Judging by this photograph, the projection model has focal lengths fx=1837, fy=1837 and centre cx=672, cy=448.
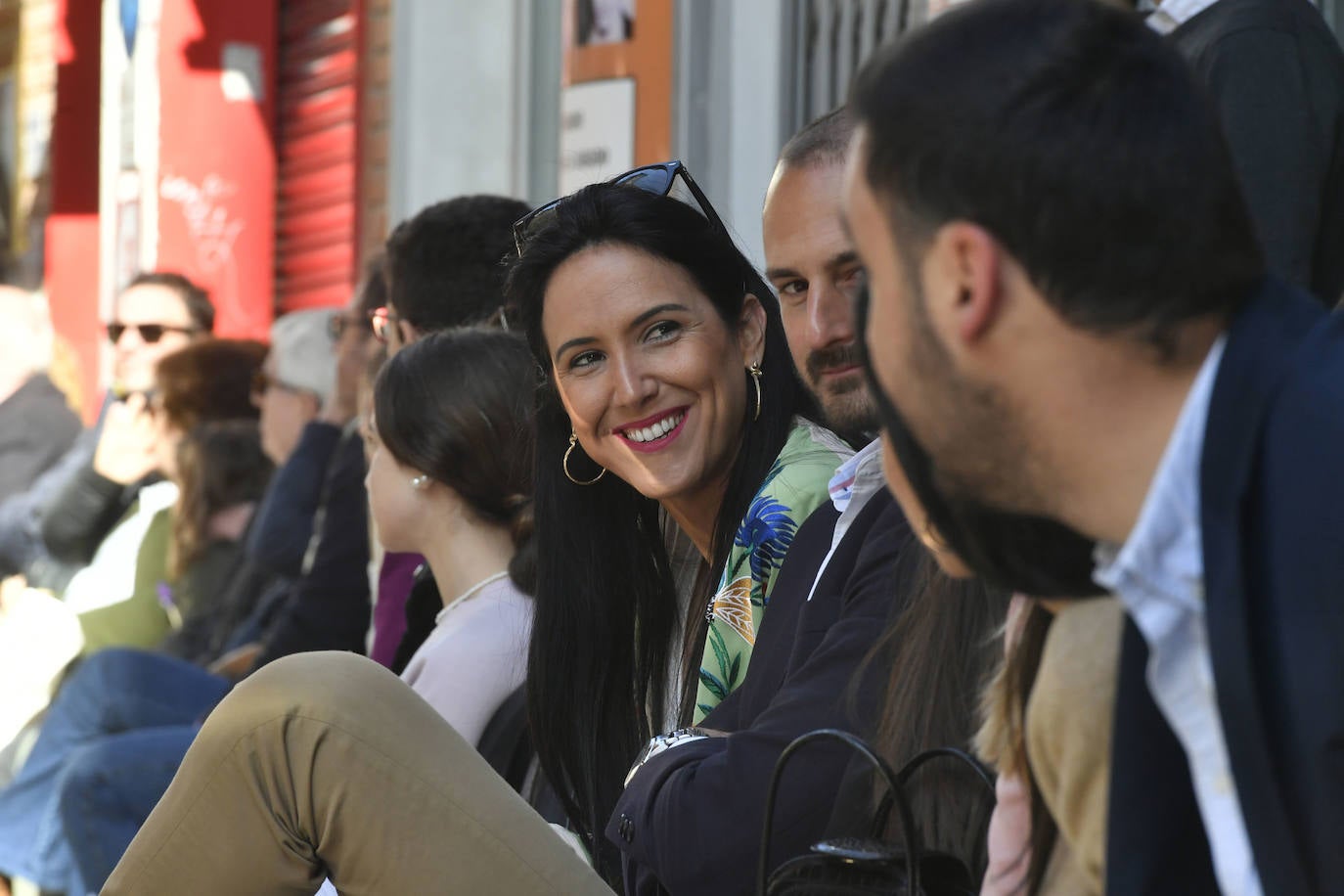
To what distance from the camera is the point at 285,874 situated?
2371mm

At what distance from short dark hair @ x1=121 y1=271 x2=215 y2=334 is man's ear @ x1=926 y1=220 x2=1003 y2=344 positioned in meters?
5.66

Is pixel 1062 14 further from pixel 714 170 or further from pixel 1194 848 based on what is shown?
pixel 714 170

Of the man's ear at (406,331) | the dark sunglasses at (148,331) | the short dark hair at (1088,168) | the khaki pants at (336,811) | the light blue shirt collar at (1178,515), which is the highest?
the short dark hair at (1088,168)

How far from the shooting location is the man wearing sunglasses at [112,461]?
613 cm

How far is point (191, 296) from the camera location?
21.5 feet

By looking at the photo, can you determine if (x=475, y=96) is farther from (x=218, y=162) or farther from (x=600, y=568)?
(x=600, y=568)

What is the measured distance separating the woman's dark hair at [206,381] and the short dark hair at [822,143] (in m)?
3.64

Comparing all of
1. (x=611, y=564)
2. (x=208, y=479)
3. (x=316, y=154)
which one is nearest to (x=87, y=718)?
(x=208, y=479)

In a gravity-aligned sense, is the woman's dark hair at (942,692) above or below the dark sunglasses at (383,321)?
above

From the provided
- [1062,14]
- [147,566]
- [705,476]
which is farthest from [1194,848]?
[147,566]

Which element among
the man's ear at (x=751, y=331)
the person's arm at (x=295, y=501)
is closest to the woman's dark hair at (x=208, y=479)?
the person's arm at (x=295, y=501)

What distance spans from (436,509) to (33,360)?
3961mm

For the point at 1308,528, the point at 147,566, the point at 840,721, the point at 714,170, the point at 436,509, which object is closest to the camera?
the point at 1308,528

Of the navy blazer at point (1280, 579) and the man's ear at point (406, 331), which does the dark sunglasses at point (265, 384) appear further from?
the navy blazer at point (1280, 579)
